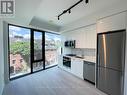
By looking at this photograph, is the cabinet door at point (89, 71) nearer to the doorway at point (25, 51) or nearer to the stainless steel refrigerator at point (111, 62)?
the stainless steel refrigerator at point (111, 62)

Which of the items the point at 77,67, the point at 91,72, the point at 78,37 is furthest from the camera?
the point at 78,37

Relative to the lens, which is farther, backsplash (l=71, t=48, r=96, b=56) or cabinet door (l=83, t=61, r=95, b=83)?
backsplash (l=71, t=48, r=96, b=56)

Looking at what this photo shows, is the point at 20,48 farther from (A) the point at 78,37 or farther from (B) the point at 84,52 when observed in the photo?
(B) the point at 84,52

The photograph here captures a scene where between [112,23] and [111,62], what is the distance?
1146 mm

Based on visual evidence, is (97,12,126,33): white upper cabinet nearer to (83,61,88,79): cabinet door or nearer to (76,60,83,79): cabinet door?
(83,61,88,79): cabinet door

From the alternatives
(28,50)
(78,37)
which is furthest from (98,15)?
(28,50)

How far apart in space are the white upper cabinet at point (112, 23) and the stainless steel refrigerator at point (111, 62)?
0.14 metres

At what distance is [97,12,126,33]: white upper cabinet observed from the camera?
2910 mm

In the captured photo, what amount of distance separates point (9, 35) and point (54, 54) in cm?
380

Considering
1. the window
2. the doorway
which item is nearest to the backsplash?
the window

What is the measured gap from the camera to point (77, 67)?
5.09 metres

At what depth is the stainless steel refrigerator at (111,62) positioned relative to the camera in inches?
115

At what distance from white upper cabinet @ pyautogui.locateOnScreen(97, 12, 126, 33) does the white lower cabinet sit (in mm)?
1821

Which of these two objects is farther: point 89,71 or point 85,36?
point 85,36
